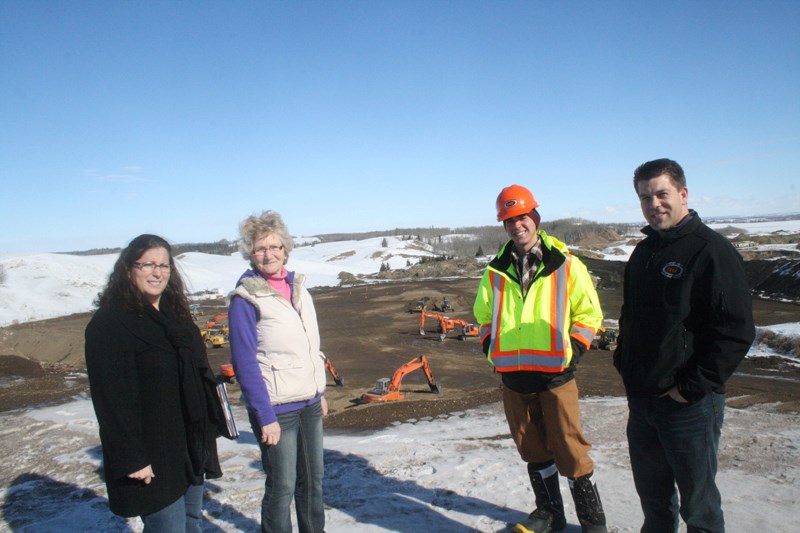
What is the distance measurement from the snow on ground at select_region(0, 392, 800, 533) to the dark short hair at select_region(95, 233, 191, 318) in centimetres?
192

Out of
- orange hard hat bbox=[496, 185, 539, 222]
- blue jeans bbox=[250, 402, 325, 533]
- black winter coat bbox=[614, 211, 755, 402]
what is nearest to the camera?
black winter coat bbox=[614, 211, 755, 402]

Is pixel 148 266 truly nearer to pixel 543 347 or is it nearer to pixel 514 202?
pixel 514 202

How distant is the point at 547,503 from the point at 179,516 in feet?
7.22

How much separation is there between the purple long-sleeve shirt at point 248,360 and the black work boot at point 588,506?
187 cm

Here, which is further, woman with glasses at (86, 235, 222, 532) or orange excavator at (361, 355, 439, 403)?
orange excavator at (361, 355, 439, 403)

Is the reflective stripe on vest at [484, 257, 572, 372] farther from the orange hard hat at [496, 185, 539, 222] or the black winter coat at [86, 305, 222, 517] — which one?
the black winter coat at [86, 305, 222, 517]

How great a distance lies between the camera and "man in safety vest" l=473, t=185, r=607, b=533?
3023mm

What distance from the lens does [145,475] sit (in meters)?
2.26

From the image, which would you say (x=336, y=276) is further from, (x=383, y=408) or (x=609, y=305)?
(x=383, y=408)

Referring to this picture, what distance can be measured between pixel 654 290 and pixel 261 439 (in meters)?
2.25

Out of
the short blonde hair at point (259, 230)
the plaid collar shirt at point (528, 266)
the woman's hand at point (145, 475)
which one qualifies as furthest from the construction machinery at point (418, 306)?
the woman's hand at point (145, 475)

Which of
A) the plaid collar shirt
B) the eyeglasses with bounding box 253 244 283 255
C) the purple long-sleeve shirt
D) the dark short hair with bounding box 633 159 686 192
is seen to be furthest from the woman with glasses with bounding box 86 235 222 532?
the dark short hair with bounding box 633 159 686 192

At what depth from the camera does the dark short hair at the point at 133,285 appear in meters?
2.42

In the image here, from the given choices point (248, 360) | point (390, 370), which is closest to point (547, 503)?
point (248, 360)
